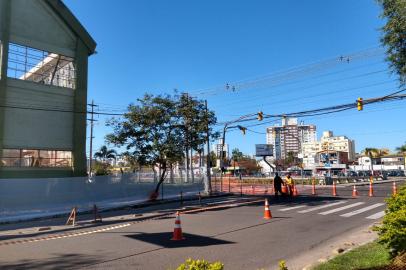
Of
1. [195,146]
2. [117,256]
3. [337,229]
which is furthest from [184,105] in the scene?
[117,256]

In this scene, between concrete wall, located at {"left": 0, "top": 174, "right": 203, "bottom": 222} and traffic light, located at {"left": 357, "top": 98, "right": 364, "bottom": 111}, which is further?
traffic light, located at {"left": 357, "top": 98, "right": 364, "bottom": 111}

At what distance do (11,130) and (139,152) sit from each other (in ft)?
26.6

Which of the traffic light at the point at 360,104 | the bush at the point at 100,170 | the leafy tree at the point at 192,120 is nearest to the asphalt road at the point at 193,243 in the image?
the traffic light at the point at 360,104

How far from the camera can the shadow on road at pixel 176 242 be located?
10.4 meters

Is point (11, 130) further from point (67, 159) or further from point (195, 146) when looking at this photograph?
point (195, 146)

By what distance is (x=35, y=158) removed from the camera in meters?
26.3

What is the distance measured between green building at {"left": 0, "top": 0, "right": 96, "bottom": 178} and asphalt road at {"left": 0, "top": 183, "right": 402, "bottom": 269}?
1321cm

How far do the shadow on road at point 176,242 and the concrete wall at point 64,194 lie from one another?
9.95 meters

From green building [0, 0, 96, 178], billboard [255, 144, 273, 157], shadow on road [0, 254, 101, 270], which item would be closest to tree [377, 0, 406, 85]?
shadow on road [0, 254, 101, 270]

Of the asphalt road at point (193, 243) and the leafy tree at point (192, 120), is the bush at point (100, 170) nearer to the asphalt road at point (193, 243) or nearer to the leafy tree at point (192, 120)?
the leafy tree at point (192, 120)

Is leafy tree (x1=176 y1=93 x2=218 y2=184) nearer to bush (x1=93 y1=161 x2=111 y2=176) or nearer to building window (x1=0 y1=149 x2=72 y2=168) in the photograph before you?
building window (x1=0 y1=149 x2=72 y2=168)

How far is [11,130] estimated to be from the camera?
81.1 ft

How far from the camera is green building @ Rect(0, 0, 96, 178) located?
2489 cm

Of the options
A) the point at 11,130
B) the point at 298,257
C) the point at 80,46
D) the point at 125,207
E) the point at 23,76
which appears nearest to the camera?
the point at 298,257
